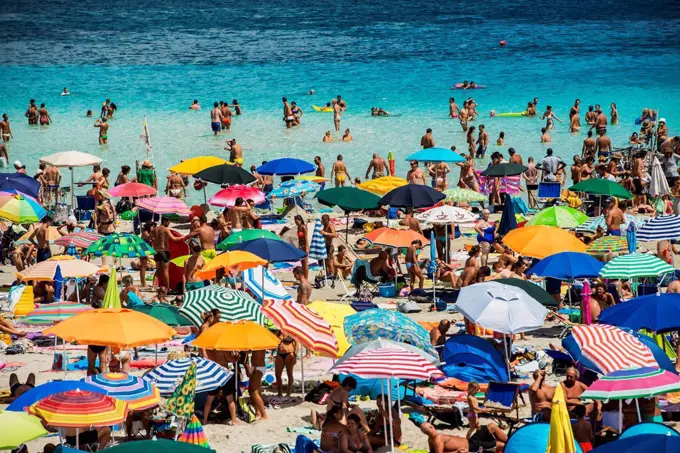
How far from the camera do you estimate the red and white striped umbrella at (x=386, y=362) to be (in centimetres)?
930

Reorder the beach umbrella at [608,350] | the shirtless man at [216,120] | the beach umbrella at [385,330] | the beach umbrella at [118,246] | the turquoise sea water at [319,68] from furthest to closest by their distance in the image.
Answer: the shirtless man at [216,120]
the turquoise sea water at [319,68]
the beach umbrella at [118,246]
the beach umbrella at [385,330]
the beach umbrella at [608,350]

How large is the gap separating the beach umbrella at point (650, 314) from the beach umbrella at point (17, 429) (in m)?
6.10

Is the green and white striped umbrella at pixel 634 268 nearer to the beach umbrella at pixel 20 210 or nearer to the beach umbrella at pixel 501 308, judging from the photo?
the beach umbrella at pixel 501 308

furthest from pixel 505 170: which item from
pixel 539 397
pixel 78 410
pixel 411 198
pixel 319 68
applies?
pixel 319 68

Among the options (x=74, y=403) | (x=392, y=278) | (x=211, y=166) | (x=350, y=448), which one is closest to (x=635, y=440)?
(x=350, y=448)

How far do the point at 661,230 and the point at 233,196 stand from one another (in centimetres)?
735

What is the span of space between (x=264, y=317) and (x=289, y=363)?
89 cm

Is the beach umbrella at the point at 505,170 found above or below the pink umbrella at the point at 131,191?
below

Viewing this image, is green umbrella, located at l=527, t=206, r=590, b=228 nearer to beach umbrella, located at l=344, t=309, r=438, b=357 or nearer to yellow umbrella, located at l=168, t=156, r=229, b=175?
beach umbrella, located at l=344, t=309, r=438, b=357

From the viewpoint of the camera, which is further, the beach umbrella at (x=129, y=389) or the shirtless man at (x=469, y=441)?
the beach umbrella at (x=129, y=389)

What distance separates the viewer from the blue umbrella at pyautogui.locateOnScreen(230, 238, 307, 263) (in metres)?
14.0

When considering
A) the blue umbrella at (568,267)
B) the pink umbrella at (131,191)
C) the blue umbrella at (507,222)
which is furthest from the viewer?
the pink umbrella at (131,191)

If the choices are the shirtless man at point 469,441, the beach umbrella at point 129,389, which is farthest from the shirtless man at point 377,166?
the beach umbrella at point 129,389

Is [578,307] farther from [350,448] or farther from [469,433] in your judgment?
[350,448]
